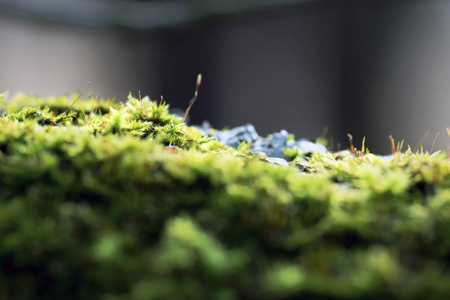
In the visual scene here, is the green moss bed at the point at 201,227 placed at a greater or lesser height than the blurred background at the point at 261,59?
lesser

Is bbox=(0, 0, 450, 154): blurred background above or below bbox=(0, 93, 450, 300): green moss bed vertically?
above

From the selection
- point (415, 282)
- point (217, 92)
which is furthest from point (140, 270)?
point (217, 92)

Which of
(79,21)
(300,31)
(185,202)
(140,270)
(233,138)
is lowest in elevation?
(140,270)

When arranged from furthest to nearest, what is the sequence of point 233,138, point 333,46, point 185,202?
point 333,46 < point 233,138 < point 185,202

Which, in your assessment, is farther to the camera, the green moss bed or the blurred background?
the blurred background

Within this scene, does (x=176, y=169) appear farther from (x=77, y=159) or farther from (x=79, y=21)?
(x=79, y=21)
